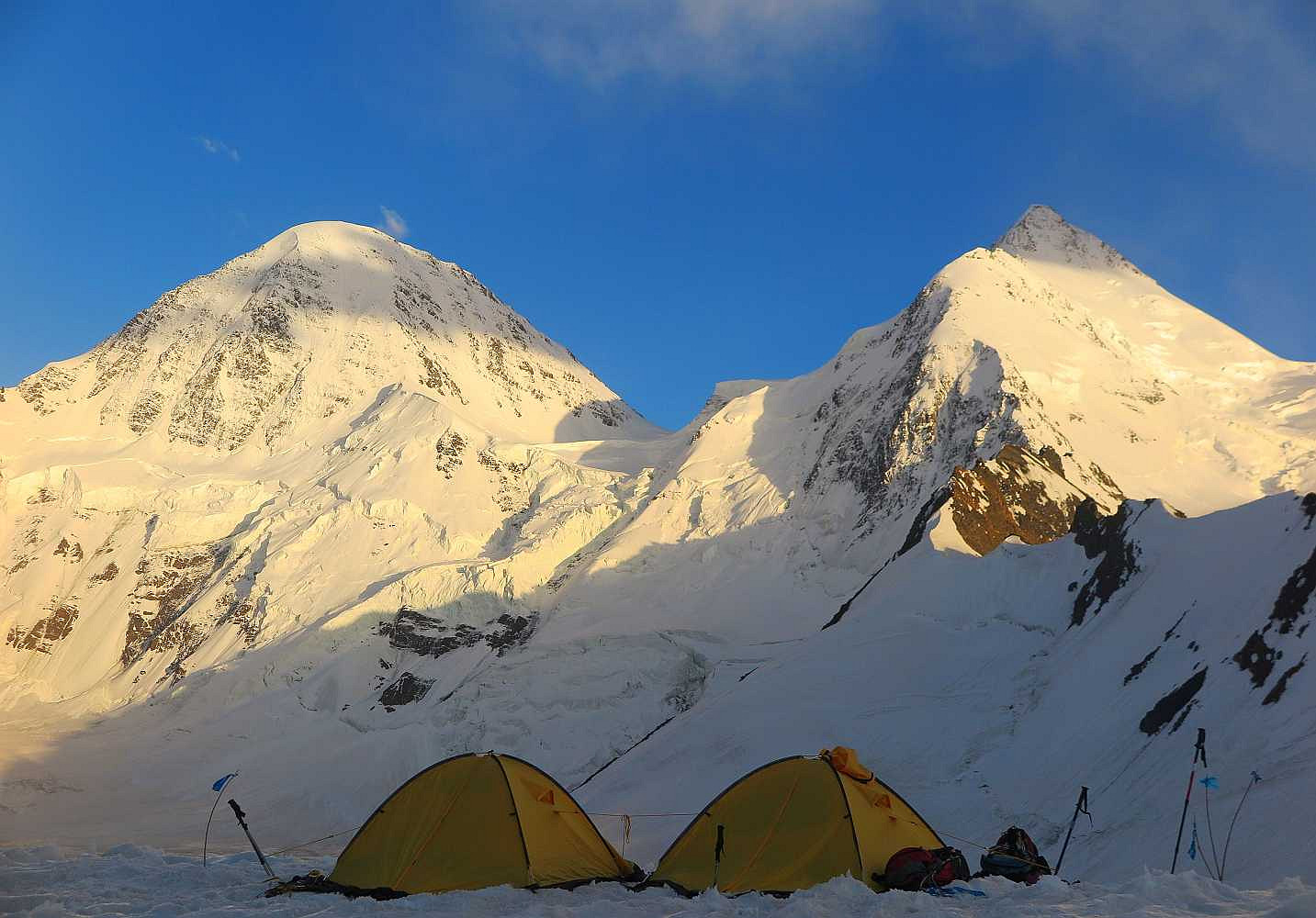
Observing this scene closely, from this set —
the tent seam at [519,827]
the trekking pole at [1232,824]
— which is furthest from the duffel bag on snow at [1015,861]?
the tent seam at [519,827]

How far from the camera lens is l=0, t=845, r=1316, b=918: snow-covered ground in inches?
468

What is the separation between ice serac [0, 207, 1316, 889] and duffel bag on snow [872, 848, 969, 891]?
6212 millimetres

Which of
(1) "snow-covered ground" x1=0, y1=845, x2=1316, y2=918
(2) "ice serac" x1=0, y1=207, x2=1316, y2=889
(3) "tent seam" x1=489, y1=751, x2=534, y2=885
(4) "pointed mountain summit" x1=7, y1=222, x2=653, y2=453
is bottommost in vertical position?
(1) "snow-covered ground" x1=0, y1=845, x2=1316, y2=918

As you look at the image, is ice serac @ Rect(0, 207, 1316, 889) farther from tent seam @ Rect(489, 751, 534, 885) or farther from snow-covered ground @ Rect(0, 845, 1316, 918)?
tent seam @ Rect(489, 751, 534, 885)

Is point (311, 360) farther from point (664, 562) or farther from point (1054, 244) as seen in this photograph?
point (1054, 244)

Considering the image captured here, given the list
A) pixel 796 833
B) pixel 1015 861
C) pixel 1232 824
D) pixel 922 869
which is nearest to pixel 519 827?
pixel 796 833

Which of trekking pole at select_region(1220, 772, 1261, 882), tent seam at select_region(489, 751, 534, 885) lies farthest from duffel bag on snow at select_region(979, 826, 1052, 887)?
tent seam at select_region(489, 751, 534, 885)

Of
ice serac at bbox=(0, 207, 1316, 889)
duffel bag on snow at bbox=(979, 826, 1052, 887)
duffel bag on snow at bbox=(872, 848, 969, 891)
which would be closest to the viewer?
duffel bag on snow at bbox=(872, 848, 969, 891)

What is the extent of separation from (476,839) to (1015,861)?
948 cm

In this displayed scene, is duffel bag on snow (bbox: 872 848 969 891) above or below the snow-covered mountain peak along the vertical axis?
below

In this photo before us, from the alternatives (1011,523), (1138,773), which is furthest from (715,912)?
(1011,523)

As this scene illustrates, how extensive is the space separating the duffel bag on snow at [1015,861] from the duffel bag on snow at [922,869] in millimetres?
690

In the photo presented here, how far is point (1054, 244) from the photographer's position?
151875 mm

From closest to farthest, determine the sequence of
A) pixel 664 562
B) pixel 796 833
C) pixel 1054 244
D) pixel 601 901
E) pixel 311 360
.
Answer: pixel 601 901
pixel 796 833
pixel 664 562
pixel 311 360
pixel 1054 244
